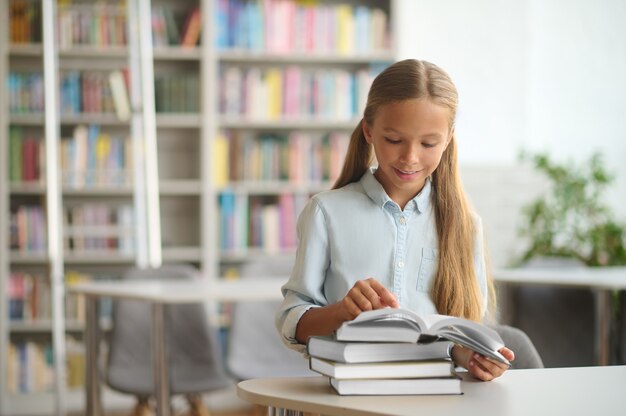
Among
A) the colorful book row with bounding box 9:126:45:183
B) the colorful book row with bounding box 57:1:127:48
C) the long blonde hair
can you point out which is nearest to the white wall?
the colorful book row with bounding box 57:1:127:48

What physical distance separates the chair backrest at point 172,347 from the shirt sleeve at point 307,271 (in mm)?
1935

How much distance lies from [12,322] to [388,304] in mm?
3946

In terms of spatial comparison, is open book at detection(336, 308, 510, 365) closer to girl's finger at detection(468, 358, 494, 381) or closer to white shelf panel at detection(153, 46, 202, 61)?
girl's finger at detection(468, 358, 494, 381)

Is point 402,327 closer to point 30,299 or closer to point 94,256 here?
point 94,256

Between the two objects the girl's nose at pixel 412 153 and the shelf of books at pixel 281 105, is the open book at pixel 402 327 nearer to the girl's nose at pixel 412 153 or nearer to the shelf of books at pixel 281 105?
the girl's nose at pixel 412 153

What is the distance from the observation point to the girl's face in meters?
1.52

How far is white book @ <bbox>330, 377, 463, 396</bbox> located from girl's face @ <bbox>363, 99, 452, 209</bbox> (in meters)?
0.36

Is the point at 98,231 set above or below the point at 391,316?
below

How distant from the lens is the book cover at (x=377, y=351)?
132cm

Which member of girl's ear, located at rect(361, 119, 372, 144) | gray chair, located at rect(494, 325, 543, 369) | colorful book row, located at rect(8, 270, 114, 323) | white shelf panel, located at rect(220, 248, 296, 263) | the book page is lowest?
colorful book row, located at rect(8, 270, 114, 323)

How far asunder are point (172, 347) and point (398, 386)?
2.41 metres

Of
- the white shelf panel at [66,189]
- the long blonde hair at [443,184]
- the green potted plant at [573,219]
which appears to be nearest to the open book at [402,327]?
the long blonde hair at [443,184]

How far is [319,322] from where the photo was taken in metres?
1.48

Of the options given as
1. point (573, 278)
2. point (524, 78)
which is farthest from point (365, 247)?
point (524, 78)
